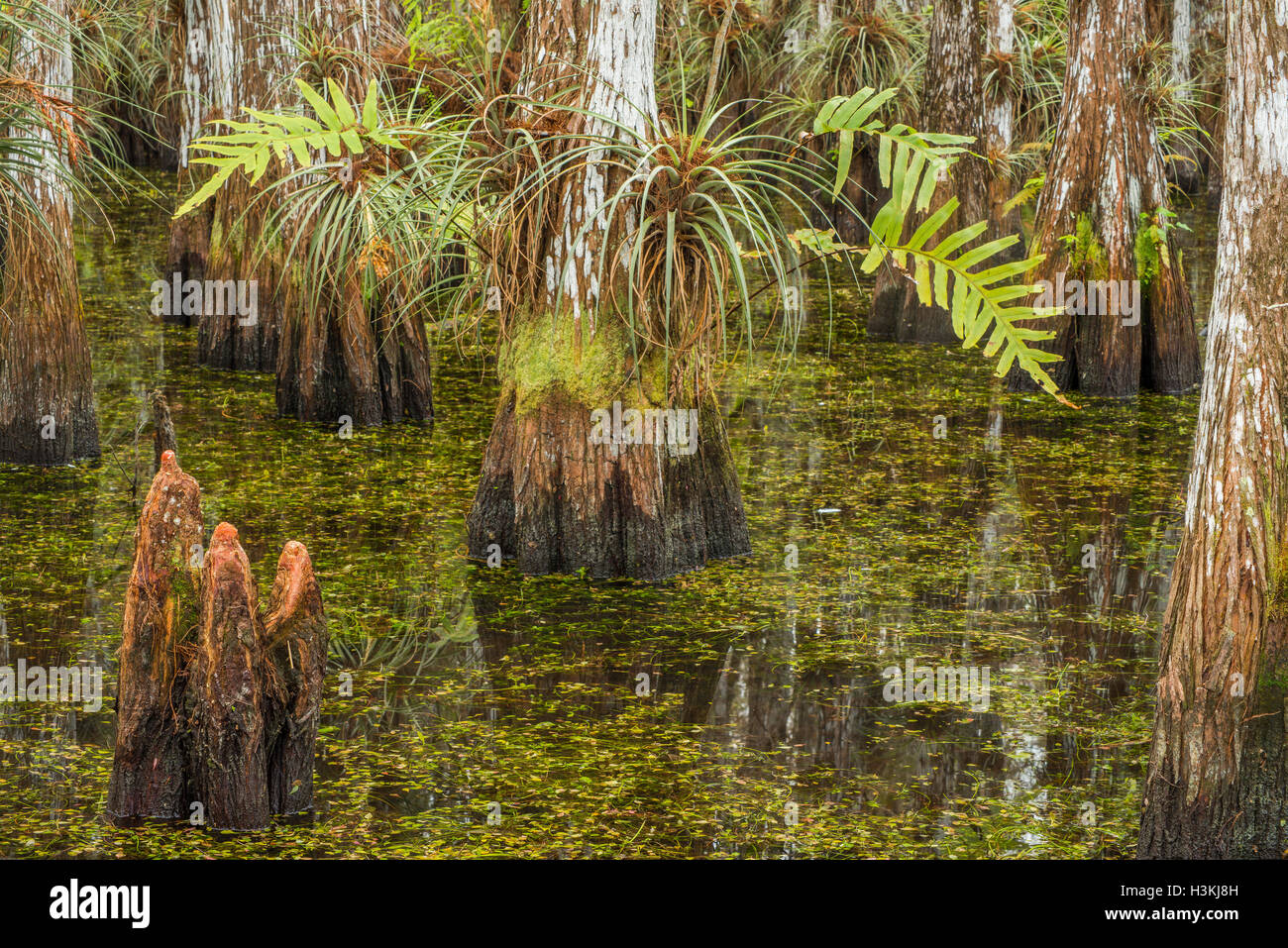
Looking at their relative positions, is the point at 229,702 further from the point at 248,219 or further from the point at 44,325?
the point at 248,219

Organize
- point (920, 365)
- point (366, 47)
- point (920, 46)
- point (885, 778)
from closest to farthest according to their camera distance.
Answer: point (885, 778), point (366, 47), point (920, 365), point (920, 46)

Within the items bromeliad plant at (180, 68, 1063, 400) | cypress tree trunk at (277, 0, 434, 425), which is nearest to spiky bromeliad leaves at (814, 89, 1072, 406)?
bromeliad plant at (180, 68, 1063, 400)

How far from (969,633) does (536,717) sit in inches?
65.8

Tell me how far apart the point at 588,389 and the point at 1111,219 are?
13.5ft

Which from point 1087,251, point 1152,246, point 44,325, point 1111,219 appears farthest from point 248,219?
point 1152,246

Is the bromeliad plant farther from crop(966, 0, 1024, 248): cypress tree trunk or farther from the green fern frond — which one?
crop(966, 0, 1024, 248): cypress tree trunk

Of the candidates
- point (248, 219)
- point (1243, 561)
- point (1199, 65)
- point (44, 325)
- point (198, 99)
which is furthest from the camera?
point (1199, 65)

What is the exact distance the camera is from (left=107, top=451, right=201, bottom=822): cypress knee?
4309mm

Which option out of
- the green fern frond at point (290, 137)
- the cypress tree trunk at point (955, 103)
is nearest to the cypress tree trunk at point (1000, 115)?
the cypress tree trunk at point (955, 103)

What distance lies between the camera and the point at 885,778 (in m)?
4.63

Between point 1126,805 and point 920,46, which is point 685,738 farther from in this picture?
point 920,46

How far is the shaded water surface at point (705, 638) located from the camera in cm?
435

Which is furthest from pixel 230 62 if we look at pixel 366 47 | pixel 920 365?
pixel 920 365

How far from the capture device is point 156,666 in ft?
14.2
